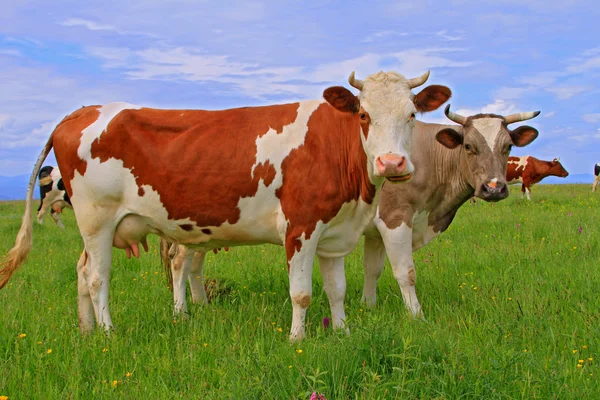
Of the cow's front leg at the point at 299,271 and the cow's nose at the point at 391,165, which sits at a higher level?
the cow's nose at the point at 391,165

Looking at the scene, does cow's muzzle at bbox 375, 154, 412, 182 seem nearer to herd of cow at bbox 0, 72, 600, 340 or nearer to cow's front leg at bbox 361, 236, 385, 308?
herd of cow at bbox 0, 72, 600, 340

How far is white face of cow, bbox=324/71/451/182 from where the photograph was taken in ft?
15.2

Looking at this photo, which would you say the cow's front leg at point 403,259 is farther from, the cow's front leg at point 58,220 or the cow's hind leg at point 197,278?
the cow's front leg at point 58,220

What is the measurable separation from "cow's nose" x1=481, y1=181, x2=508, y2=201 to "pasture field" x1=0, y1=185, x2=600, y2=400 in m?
1.12

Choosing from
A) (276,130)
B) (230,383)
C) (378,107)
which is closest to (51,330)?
(230,383)

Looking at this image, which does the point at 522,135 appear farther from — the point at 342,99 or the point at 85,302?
the point at 85,302

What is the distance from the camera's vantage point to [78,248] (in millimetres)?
12047

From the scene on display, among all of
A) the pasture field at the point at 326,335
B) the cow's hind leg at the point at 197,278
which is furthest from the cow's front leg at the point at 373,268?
the cow's hind leg at the point at 197,278

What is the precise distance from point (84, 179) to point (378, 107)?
3.06 metres

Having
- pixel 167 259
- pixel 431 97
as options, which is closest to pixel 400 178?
pixel 431 97

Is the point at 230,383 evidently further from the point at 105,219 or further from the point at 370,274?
the point at 370,274

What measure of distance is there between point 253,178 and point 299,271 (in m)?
0.98

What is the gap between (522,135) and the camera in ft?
23.3

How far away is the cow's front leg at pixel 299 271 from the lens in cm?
525
